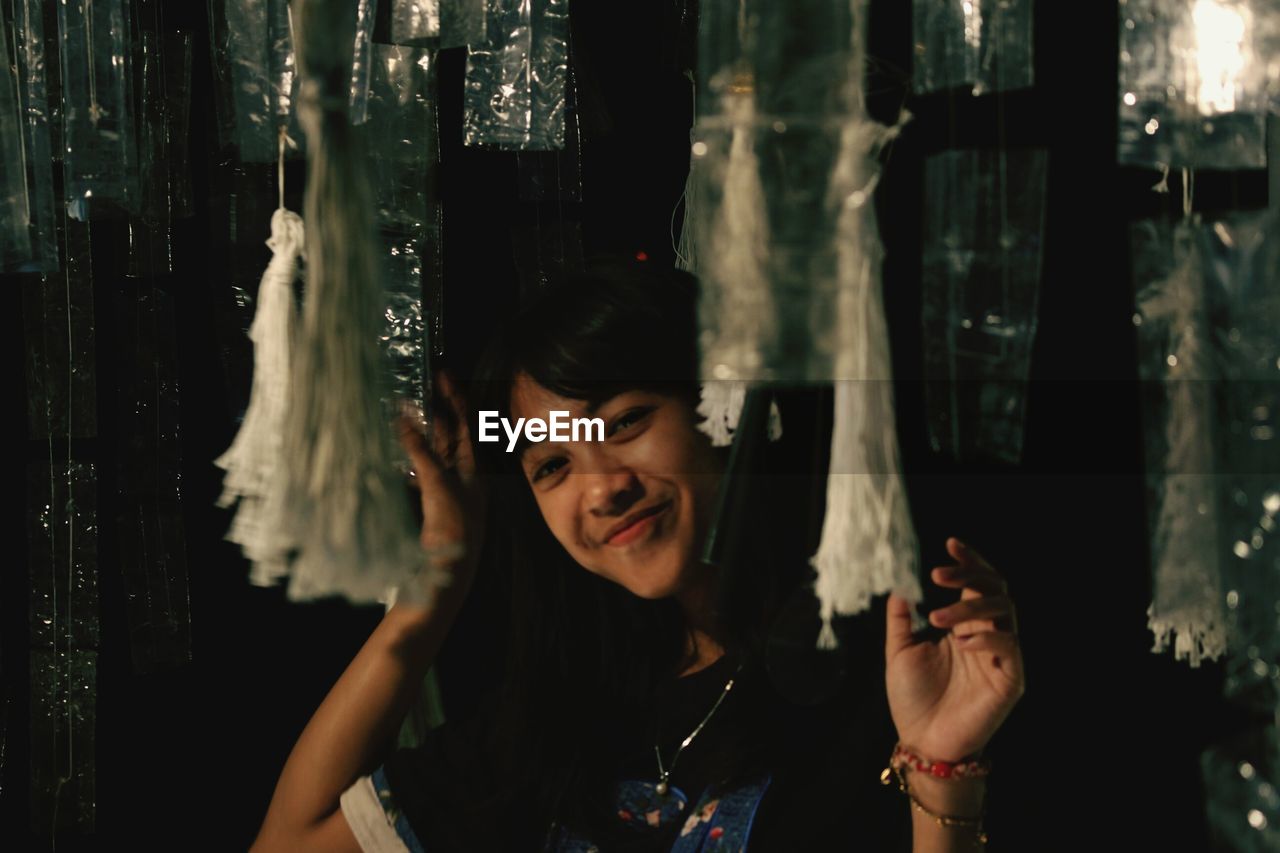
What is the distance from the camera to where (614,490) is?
101 centimetres

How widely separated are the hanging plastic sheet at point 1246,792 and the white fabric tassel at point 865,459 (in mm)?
222

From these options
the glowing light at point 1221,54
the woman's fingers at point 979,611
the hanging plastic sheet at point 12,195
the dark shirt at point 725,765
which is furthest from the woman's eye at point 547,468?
the glowing light at point 1221,54

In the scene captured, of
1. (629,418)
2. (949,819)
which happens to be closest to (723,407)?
(629,418)

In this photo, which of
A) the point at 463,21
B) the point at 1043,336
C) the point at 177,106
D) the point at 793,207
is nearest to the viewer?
the point at 793,207

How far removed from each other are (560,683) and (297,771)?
0.85 feet

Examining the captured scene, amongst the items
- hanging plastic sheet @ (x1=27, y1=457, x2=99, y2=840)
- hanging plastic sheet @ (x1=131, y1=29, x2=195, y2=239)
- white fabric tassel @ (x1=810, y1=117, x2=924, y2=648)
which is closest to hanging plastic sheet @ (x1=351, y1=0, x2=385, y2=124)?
hanging plastic sheet @ (x1=131, y1=29, x2=195, y2=239)

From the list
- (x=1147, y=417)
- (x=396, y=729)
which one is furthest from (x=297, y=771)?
Result: (x=1147, y=417)

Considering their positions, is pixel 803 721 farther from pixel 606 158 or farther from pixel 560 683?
pixel 606 158

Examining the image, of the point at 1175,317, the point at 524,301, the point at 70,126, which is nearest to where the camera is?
the point at 1175,317

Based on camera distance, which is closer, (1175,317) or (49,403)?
(1175,317)

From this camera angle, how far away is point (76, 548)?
1143 mm

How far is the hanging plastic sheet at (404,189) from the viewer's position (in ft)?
3.05

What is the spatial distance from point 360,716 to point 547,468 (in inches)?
11.9

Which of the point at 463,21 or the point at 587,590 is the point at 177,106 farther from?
the point at 587,590
